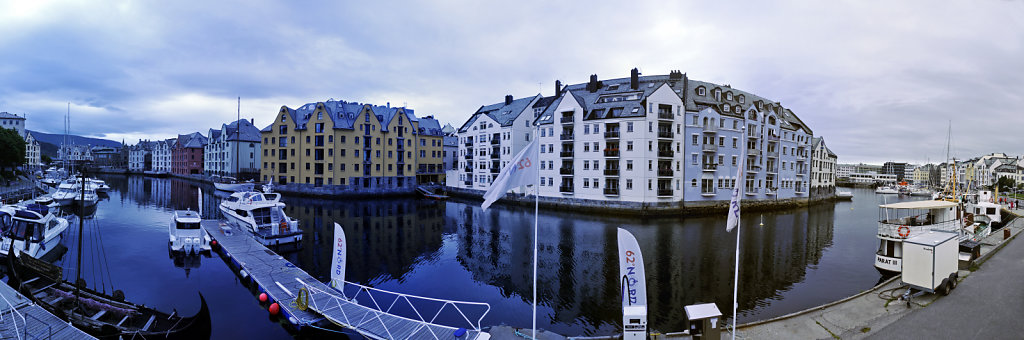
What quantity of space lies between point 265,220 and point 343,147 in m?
38.9

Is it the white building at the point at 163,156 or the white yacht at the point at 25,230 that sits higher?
the white building at the point at 163,156

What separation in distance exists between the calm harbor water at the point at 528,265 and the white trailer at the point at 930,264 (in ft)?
13.6

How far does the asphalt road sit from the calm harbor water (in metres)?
4.70

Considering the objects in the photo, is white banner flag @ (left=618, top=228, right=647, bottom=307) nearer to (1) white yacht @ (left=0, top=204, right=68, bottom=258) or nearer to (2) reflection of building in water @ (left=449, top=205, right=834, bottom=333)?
(2) reflection of building in water @ (left=449, top=205, right=834, bottom=333)

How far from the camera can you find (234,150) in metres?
95.6

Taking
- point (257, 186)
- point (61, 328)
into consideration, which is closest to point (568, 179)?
point (61, 328)

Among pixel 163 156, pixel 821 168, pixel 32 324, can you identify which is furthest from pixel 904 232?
pixel 163 156

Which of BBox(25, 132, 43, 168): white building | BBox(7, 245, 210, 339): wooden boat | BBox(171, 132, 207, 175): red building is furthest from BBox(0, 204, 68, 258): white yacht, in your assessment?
BBox(25, 132, 43, 168): white building

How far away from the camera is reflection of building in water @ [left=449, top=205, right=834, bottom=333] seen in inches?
738

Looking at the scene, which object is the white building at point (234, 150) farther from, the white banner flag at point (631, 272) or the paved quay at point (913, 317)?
the paved quay at point (913, 317)

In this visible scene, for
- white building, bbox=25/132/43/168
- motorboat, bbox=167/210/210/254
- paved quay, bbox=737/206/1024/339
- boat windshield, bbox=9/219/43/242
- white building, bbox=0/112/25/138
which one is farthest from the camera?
white building, bbox=25/132/43/168

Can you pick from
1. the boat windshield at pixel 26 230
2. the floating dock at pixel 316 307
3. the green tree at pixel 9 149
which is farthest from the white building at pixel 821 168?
the green tree at pixel 9 149

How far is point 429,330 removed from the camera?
13.3 m

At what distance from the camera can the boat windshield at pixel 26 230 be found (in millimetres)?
25656
